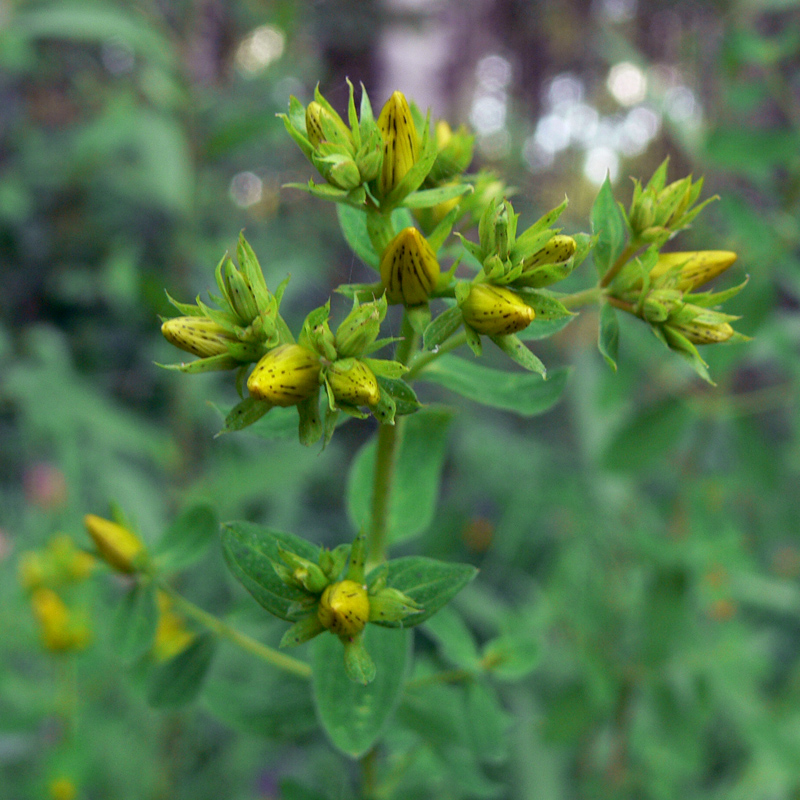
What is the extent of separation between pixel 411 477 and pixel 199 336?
314mm

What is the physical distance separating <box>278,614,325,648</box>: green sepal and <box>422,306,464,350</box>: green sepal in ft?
0.74

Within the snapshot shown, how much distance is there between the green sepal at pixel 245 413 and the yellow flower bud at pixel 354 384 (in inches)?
2.0

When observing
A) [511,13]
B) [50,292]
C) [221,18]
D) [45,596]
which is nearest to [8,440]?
[50,292]

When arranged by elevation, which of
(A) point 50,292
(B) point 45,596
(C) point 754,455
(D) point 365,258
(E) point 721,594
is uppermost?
(D) point 365,258

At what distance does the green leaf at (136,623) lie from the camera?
0.70m

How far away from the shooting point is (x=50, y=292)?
129 inches

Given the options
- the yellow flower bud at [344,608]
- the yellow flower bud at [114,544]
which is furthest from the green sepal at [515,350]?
the yellow flower bud at [114,544]

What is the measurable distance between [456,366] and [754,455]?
1035mm

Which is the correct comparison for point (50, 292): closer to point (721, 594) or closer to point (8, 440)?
point (8, 440)

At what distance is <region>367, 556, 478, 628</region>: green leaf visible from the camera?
54cm

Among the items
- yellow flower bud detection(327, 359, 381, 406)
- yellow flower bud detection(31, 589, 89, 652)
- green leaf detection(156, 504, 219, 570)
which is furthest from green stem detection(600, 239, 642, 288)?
yellow flower bud detection(31, 589, 89, 652)

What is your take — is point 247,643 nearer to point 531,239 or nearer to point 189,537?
point 189,537

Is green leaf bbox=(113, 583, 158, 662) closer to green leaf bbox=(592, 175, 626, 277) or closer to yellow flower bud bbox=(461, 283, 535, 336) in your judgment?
yellow flower bud bbox=(461, 283, 535, 336)

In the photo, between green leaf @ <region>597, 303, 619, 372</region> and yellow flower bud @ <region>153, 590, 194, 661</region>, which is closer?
green leaf @ <region>597, 303, 619, 372</region>
